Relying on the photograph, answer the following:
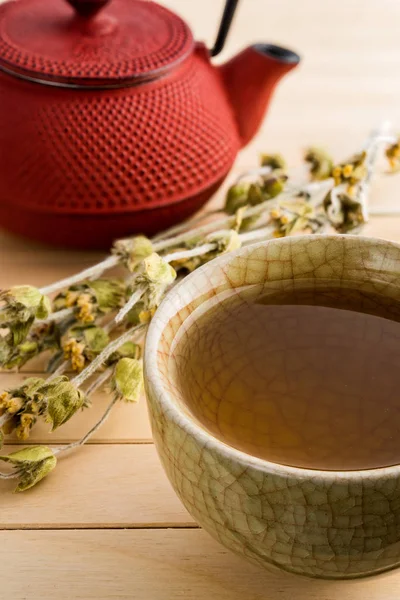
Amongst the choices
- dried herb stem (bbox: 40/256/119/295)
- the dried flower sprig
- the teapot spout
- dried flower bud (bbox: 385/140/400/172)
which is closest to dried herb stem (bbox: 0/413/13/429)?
the dried flower sprig

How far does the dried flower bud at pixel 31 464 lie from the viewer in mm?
669

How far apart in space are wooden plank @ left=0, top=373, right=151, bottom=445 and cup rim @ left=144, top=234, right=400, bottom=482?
0.20m

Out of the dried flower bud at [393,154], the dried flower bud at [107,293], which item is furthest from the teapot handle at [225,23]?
the dried flower bud at [107,293]

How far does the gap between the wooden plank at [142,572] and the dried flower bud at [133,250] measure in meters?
0.28

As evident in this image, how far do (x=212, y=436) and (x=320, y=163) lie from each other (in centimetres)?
60

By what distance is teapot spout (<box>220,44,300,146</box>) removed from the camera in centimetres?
99

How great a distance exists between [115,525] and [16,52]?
0.52 meters

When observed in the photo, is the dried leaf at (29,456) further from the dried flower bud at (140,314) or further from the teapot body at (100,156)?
the teapot body at (100,156)

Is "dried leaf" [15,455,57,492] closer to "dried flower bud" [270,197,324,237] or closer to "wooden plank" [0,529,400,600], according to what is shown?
"wooden plank" [0,529,400,600]

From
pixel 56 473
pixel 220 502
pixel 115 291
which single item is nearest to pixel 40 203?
pixel 115 291

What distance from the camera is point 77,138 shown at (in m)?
0.88

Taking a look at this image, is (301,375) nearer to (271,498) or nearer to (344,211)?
(271,498)

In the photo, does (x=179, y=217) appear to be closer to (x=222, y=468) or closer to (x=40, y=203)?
(x=40, y=203)

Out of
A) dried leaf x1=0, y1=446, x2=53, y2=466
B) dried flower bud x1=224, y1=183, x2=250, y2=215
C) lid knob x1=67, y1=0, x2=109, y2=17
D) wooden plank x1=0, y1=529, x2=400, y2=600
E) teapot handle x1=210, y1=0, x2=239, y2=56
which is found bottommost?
wooden plank x1=0, y1=529, x2=400, y2=600
